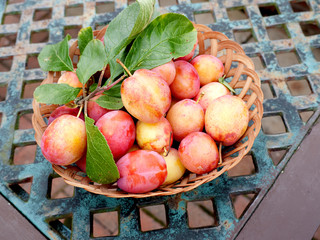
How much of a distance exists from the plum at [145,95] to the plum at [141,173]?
3.1 inches

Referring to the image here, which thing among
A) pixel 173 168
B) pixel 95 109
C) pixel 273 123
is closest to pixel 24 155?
pixel 95 109

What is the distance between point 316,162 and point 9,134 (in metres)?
0.68

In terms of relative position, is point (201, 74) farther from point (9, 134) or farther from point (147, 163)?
point (9, 134)

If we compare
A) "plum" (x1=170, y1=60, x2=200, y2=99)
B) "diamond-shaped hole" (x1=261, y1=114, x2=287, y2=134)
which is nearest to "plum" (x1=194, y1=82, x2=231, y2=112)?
"plum" (x1=170, y1=60, x2=200, y2=99)

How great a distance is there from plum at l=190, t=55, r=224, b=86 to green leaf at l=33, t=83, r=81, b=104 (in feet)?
0.91

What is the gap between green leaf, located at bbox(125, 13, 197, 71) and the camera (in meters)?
0.56

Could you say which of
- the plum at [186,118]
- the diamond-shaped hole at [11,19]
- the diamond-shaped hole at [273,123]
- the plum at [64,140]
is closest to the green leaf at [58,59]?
the plum at [64,140]

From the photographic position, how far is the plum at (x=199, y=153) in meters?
0.54

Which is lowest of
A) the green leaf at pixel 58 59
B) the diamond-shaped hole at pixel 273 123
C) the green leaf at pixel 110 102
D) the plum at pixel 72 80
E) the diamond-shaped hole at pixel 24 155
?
the diamond-shaped hole at pixel 24 155

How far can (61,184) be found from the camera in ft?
3.43

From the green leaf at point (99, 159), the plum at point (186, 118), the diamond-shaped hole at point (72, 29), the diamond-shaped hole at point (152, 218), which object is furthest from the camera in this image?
the diamond-shaped hole at point (152, 218)

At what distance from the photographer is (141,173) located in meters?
0.51

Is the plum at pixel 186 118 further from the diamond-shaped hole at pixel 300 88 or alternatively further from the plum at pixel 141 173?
the diamond-shaped hole at pixel 300 88

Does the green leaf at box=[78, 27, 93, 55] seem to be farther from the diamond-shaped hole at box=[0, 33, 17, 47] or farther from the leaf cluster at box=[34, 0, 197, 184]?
the diamond-shaped hole at box=[0, 33, 17, 47]
